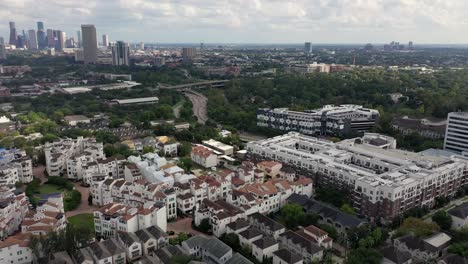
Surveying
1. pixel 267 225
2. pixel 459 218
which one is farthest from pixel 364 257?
pixel 459 218

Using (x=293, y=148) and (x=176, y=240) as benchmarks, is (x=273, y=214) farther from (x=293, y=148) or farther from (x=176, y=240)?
(x=293, y=148)

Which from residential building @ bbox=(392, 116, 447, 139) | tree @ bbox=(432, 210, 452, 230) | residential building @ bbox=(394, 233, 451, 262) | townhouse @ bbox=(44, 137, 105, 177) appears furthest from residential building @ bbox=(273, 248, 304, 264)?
residential building @ bbox=(392, 116, 447, 139)

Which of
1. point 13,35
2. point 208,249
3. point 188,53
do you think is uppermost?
point 13,35

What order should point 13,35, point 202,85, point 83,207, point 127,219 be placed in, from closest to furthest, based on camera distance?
point 127,219, point 83,207, point 202,85, point 13,35

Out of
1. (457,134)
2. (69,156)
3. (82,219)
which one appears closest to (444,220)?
(457,134)

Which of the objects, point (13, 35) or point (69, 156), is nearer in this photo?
point (69, 156)

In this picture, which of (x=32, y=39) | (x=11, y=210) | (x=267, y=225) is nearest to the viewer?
(x=267, y=225)

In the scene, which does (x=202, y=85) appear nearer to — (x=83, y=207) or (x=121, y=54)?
(x=121, y=54)

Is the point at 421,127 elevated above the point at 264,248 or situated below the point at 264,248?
above
